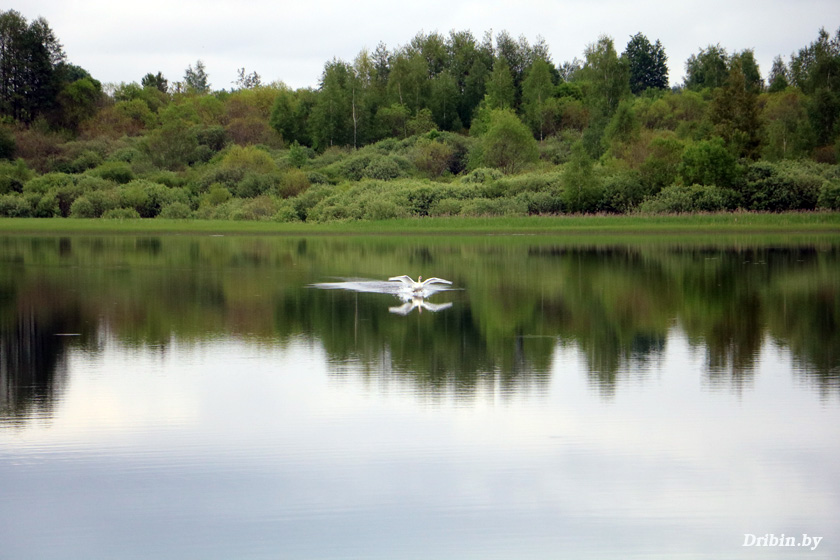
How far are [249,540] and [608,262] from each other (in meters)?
33.1

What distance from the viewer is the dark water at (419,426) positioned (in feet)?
28.8

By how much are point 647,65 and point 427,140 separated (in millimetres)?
64124

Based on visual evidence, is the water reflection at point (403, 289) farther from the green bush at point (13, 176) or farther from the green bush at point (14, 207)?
the green bush at point (13, 176)

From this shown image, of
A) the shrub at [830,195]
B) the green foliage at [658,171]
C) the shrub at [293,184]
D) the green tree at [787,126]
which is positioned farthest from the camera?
the green tree at [787,126]

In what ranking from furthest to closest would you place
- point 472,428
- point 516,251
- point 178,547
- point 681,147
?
point 681,147 < point 516,251 < point 472,428 < point 178,547

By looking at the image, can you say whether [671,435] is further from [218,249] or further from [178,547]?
Result: [218,249]

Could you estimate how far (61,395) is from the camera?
14078 mm

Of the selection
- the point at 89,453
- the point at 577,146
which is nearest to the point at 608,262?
the point at 89,453

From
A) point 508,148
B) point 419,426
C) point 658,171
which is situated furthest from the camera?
point 508,148

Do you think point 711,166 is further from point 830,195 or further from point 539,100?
point 539,100

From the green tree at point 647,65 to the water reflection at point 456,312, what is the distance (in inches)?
4303

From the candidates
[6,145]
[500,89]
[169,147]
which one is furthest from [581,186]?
[6,145]

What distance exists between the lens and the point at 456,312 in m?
24.0

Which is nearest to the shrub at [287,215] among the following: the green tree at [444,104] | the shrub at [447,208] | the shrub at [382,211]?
the shrub at [382,211]
